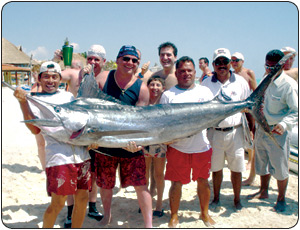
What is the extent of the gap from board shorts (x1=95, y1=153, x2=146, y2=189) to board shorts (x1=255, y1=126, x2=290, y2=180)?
1.91 m

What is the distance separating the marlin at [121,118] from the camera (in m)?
2.38

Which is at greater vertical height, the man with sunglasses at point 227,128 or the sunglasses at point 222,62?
the sunglasses at point 222,62

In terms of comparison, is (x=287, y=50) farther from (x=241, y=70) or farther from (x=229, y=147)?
(x=229, y=147)

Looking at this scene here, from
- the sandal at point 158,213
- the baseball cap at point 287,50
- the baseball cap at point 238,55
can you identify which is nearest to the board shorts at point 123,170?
the sandal at point 158,213

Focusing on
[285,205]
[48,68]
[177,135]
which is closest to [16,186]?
[48,68]

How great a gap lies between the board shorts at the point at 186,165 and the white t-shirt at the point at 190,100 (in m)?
0.06

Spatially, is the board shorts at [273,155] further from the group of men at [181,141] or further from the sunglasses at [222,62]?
the sunglasses at [222,62]

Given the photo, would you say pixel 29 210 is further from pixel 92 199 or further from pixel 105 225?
pixel 105 225

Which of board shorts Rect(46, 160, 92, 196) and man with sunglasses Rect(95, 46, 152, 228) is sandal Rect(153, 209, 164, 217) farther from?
board shorts Rect(46, 160, 92, 196)

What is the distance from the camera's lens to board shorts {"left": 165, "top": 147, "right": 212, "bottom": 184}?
10.2 feet

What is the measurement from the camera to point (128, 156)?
9.59 ft

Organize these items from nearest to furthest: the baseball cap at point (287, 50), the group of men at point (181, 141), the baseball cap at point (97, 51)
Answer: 1. the group of men at point (181, 141)
2. the baseball cap at point (97, 51)
3. the baseball cap at point (287, 50)

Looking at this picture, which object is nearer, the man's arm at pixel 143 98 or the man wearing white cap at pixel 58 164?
the man wearing white cap at pixel 58 164

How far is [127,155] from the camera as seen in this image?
2922 millimetres
